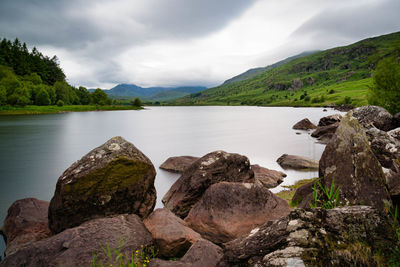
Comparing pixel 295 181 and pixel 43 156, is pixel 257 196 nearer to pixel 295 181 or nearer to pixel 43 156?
pixel 295 181

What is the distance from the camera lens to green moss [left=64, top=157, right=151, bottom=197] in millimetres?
9812

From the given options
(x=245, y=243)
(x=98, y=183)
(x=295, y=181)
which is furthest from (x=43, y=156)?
(x=245, y=243)

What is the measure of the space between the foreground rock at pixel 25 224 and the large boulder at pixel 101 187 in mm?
1449

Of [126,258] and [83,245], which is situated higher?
[83,245]

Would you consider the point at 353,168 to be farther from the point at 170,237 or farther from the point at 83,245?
the point at 83,245

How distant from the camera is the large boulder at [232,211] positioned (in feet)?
33.9

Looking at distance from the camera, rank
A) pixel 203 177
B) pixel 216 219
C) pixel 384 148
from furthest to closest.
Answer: pixel 203 177 → pixel 216 219 → pixel 384 148

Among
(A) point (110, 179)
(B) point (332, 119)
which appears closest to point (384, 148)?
(A) point (110, 179)

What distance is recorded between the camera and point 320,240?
177 inches

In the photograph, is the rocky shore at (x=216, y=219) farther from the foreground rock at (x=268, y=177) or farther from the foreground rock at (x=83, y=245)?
the foreground rock at (x=268, y=177)

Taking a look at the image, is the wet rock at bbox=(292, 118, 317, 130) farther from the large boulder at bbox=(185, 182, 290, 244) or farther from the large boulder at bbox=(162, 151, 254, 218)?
the large boulder at bbox=(185, 182, 290, 244)

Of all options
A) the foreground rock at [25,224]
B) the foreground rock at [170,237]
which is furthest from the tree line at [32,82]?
the foreground rock at [170,237]

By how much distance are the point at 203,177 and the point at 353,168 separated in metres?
8.18

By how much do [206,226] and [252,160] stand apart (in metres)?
Result: 24.3
